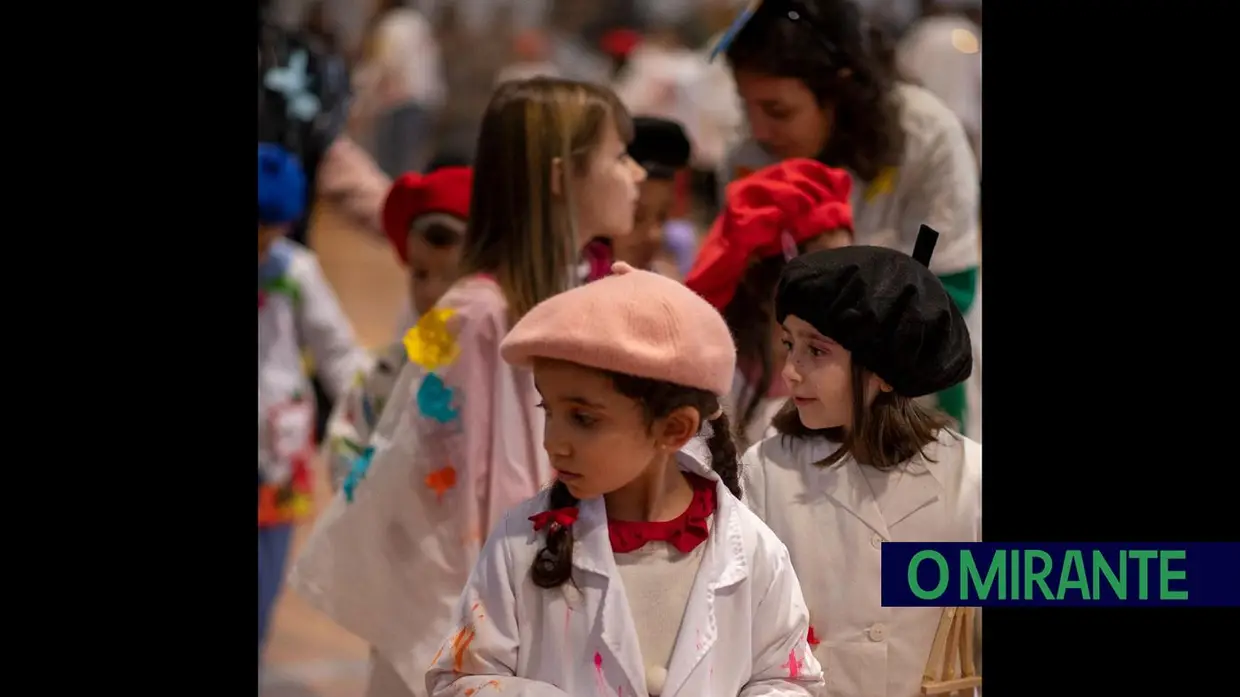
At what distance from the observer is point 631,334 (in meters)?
2.13

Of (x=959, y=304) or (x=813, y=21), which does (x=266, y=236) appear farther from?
(x=959, y=304)

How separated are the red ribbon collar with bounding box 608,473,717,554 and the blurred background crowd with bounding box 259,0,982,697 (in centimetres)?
161

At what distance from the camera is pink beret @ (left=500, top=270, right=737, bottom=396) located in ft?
6.97

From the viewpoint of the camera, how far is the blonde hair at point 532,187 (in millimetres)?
2871

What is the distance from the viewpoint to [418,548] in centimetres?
290

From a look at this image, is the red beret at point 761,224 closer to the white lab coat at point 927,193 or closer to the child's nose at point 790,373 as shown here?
the white lab coat at point 927,193

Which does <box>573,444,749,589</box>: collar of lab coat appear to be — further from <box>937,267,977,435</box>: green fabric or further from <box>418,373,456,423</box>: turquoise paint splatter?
<box>418,373,456,423</box>: turquoise paint splatter

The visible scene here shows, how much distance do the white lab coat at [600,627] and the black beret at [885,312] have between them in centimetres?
31

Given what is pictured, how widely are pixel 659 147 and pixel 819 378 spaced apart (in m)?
1.12

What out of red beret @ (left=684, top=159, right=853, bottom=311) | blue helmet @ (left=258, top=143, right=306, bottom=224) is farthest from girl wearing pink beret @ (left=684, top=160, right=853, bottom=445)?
blue helmet @ (left=258, top=143, right=306, bottom=224)
